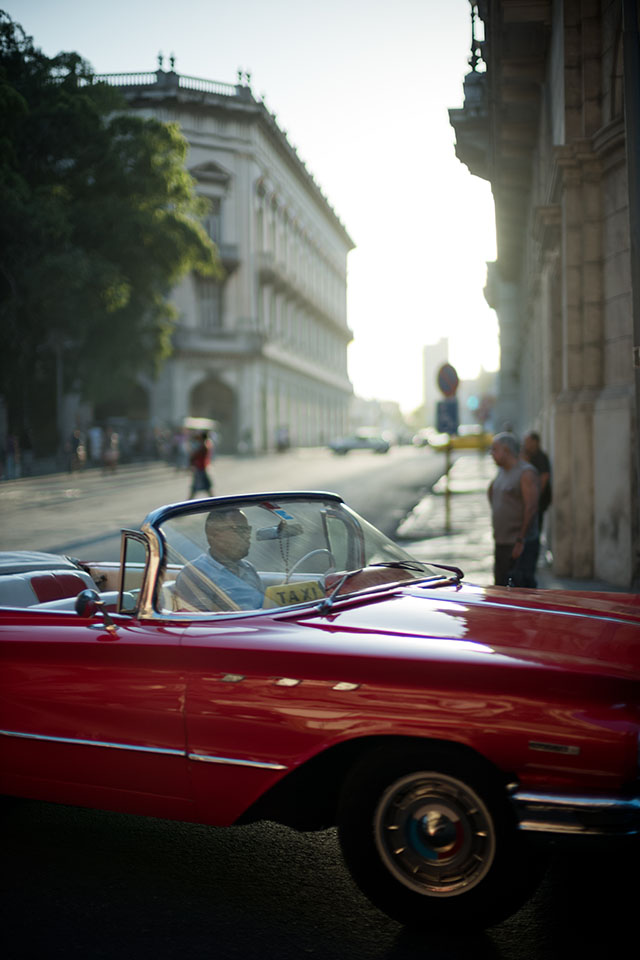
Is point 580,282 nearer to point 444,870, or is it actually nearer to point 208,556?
point 208,556

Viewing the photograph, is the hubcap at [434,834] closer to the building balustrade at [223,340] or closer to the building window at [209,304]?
the building balustrade at [223,340]

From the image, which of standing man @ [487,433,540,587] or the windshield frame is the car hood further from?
standing man @ [487,433,540,587]

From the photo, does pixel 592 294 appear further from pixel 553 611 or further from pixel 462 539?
pixel 553 611

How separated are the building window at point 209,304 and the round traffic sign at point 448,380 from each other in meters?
45.8

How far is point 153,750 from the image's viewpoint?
3.33 meters

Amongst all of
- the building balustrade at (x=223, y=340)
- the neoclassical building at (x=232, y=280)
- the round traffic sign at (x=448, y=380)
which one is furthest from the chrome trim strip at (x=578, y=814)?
the building balustrade at (x=223, y=340)

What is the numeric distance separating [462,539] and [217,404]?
156ft

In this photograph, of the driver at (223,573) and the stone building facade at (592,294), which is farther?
the stone building facade at (592,294)

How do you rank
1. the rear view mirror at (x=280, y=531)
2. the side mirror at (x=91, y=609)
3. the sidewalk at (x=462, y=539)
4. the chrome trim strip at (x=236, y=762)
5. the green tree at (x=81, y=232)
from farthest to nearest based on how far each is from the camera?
the green tree at (x=81, y=232), the sidewalk at (x=462, y=539), the rear view mirror at (x=280, y=531), the side mirror at (x=91, y=609), the chrome trim strip at (x=236, y=762)

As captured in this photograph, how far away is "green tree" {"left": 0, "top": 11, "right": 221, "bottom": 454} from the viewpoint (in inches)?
1187

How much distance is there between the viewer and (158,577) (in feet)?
12.0

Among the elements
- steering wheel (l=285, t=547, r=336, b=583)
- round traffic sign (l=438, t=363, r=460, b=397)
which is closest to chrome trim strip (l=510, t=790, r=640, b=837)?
steering wheel (l=285, t=547, r=336, b=583)

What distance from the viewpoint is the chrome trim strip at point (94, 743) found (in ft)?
10.8

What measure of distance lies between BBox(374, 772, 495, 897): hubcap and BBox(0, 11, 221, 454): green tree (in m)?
26.5
